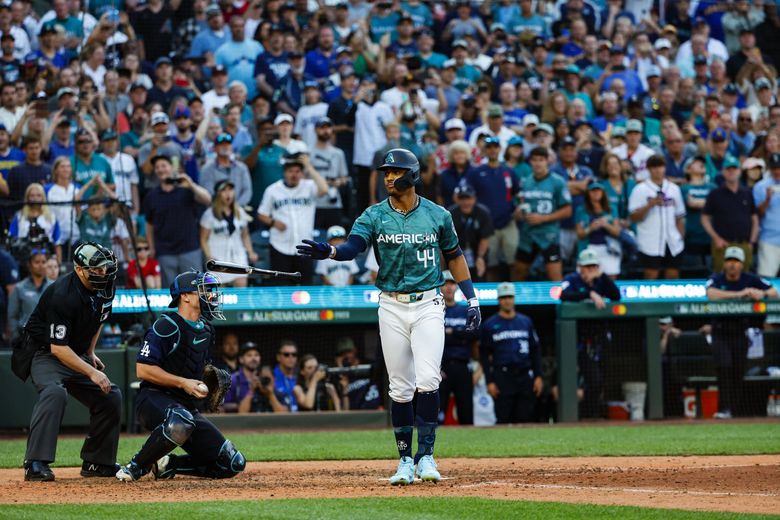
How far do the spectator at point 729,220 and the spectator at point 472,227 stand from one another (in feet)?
9.53

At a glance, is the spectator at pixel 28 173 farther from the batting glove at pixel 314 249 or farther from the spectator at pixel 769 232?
the spectator at pixel 769 232

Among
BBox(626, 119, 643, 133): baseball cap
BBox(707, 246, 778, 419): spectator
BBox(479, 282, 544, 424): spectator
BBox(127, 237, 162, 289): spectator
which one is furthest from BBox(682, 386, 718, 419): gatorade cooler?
BBox(127, 237, 162, 289): spectator

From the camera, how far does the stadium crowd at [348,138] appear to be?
557 inches

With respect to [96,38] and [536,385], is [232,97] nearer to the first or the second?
[96,38]

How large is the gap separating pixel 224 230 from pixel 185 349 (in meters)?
6.01

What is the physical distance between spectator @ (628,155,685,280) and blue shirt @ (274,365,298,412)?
4798 mm

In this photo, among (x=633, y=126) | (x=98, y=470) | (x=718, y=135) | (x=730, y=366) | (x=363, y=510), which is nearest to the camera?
(x=363, y=510)

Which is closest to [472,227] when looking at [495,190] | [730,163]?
[495,190]

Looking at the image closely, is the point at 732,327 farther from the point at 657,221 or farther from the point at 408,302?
the point at 408,302

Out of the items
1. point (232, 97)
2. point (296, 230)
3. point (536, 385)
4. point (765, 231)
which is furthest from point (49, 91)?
point (765, 231)

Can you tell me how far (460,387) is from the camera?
14.1 meters

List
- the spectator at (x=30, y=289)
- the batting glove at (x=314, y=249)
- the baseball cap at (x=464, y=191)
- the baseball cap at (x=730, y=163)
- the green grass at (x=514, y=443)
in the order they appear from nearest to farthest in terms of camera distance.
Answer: the batting glove at (x=314, y=249) < the green grass at (x=514, y=443) < the spectator at (x=30, y=289) < the baseball cap at (x=464, y=191) < the baseball cap at (x=730, y=163)

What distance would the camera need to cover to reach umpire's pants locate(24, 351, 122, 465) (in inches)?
333

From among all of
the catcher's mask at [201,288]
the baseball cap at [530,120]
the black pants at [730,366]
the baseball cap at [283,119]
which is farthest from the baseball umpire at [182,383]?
the baseball cap at [530,120]
